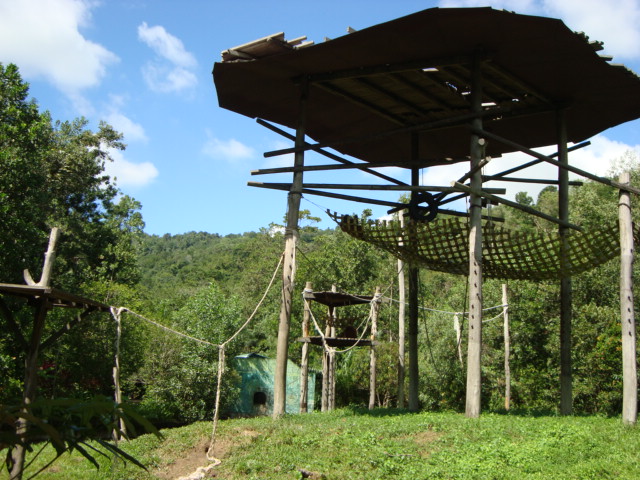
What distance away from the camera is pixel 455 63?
7949mm

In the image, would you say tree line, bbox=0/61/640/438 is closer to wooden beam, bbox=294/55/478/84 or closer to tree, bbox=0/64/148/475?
tree, bbox=0/64/148/475

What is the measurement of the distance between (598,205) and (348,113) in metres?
13.6

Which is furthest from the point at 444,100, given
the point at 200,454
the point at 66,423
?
the point at 66,423

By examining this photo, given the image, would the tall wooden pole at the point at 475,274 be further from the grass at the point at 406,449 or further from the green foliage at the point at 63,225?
the green foliage at the point at 63,225

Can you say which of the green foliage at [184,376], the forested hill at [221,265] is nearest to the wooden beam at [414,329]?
the green foliage at [184,376]

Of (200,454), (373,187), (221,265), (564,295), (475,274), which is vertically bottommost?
(200,454)

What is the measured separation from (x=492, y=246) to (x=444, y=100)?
2.55 metres

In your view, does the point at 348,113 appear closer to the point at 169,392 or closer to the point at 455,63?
the point at 455,63

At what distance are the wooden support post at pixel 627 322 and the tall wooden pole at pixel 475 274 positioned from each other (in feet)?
5.53

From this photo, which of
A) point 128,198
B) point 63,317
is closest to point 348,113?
point 63,317

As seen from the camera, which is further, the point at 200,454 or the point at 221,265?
the point at 221,265

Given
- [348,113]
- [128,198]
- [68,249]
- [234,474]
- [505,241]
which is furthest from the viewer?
[128,198]

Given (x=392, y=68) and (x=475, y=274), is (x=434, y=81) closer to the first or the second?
(x=392, y=68)

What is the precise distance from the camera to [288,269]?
8.43 metres
